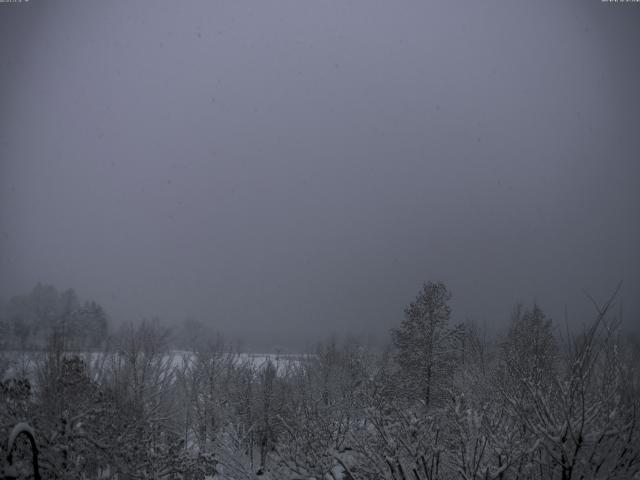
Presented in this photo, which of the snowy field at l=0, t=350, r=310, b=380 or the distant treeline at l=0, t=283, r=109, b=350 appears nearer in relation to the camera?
the snowy field at l=0, t=350, r=310, b=380

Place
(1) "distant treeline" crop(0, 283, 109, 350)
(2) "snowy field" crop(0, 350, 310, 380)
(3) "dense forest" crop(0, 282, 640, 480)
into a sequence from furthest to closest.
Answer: (1) "distant treeline" crop(0, 283, 109, 350), (2) "snowy field" crop(0, 350, 310, 380), (3) "dense forest" crop(0, 282, 640, 480)

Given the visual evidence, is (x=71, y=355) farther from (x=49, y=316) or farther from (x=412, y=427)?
(x=49, y=316)

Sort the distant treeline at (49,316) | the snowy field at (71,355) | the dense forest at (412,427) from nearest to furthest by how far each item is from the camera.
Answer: the dense forest at (412,427), the snowy field at (71,355), the distant treeline at (49,316)

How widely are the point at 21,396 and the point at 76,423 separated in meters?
1.56

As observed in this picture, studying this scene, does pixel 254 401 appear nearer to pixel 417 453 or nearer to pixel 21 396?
pixel 21 396

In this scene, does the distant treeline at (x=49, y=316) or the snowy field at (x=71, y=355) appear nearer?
the snowy field at (x=71, y=355)

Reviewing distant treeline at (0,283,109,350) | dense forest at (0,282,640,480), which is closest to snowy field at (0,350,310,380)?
dense forest at (0,282,640,480)

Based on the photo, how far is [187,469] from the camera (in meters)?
12.4

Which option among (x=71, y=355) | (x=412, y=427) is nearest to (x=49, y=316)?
(x=71, y=355)

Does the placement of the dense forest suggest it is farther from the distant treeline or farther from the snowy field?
the distant treeline

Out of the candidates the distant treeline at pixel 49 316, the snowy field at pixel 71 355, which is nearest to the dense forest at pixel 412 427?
the snowy field at pixel 71 355

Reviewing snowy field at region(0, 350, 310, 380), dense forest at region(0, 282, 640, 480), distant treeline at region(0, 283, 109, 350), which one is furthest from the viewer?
distant treeline at region(0, 283, 109, 350)

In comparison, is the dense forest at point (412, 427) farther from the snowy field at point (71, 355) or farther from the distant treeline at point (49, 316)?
the distant treeline at point (49, 316)

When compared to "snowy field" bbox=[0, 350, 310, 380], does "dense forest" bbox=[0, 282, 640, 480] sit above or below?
above
